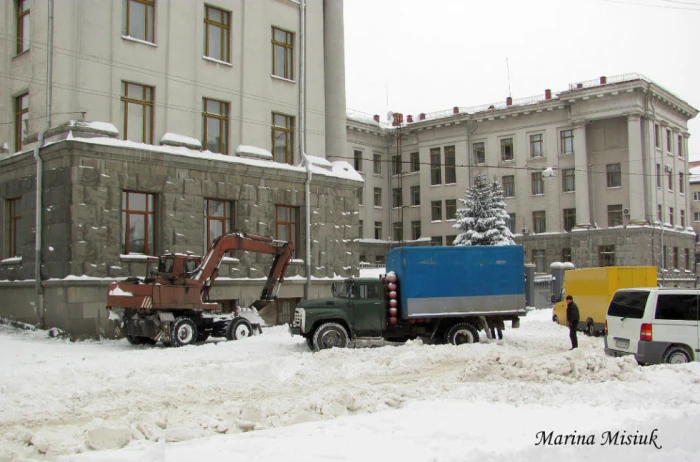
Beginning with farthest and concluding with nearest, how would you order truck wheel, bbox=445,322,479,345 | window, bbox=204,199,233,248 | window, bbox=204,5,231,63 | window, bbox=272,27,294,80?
window, bbox=272,27,294,80
window, bbox=204,5,231,63
window, bbox=204,199,233,248
truck wheel, bbox=445,322,479,345

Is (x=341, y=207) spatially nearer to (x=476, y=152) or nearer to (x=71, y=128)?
(x=71, y=128)

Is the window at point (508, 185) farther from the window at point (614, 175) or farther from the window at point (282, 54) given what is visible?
the window at point (282, 54)

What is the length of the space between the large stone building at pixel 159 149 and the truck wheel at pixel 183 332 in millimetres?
3993

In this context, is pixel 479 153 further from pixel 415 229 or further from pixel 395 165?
pixel 415 229

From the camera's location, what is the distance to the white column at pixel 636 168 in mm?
54625

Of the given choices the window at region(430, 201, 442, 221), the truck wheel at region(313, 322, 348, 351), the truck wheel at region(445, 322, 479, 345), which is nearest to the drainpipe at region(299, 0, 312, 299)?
the truck wheel at region(445, 322, 479, 345)

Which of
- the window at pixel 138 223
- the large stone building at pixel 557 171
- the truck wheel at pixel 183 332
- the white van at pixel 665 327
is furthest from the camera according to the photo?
the large stone building at pixel 557 171

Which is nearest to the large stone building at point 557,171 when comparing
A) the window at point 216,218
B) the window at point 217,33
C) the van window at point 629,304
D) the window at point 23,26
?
the window at point 217,33

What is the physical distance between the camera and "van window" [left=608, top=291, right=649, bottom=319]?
51.3 ft

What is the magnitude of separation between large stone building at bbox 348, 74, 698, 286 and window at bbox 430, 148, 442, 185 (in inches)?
3.6

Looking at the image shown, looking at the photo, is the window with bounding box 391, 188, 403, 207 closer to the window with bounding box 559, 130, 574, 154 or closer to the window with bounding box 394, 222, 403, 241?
the window with bounding box 394, 222, 403, 241

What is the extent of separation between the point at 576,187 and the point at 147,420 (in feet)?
172

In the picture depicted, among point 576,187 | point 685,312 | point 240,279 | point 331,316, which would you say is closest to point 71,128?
point 240,279

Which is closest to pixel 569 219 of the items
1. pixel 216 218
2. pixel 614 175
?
pixel 614 175
